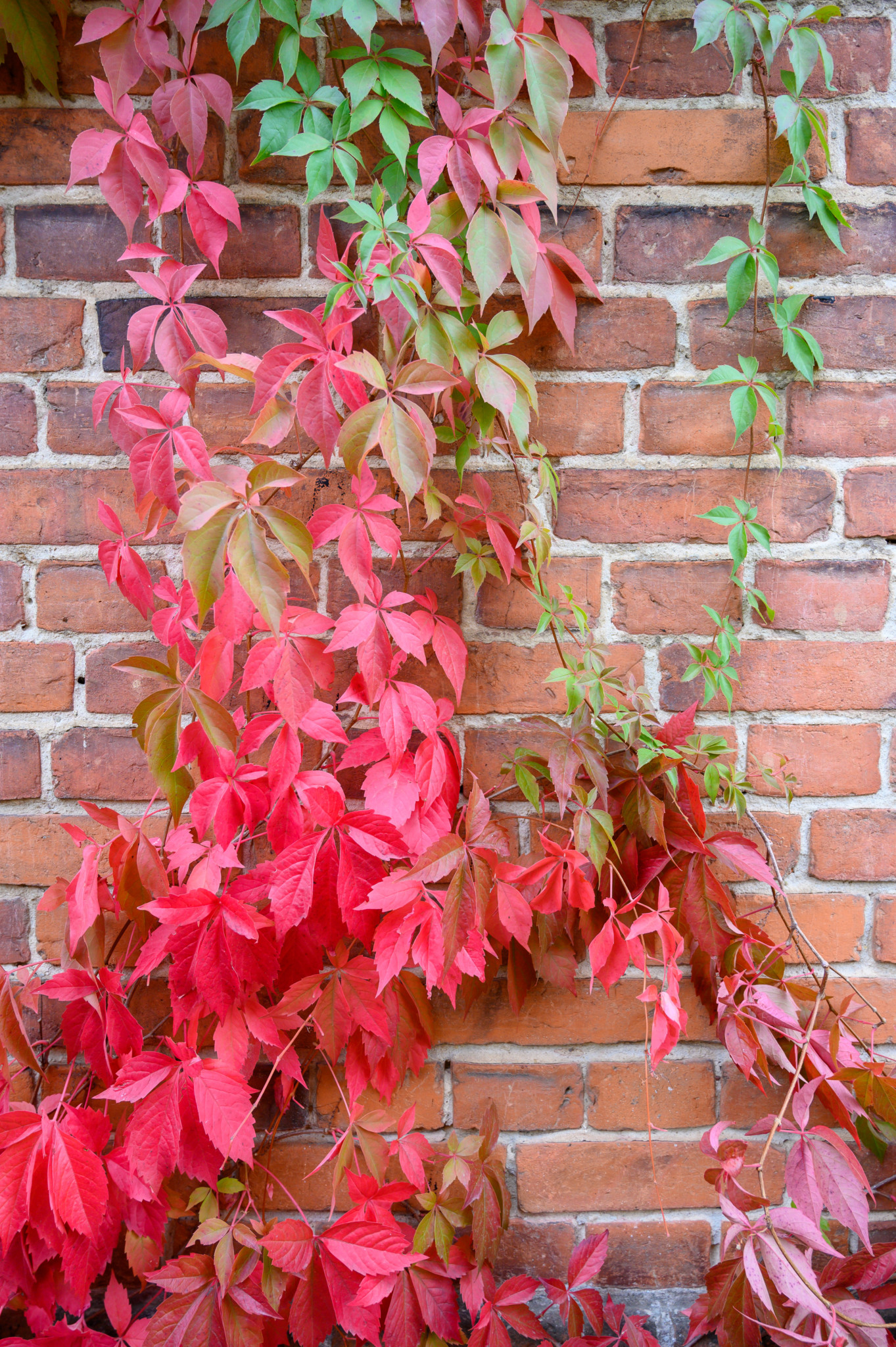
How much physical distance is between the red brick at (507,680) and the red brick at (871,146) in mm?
670

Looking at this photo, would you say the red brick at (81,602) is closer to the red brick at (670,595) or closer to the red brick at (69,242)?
the red brick at (69,242)

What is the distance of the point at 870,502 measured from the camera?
101 cm

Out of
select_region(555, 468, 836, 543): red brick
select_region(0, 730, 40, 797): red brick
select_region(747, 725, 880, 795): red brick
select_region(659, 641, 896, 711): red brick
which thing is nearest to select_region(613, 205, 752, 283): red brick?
select_region(555, 468, 836, 543): red brick

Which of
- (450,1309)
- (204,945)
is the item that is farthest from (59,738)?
(450,1309)

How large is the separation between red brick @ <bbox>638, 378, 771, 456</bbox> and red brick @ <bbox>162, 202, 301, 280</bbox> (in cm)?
47

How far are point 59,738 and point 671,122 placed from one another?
1.08 m

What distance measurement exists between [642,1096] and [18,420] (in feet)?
3.83

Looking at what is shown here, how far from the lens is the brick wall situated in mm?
969

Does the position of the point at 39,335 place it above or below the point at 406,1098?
above

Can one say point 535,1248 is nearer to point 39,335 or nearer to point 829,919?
point 829,919

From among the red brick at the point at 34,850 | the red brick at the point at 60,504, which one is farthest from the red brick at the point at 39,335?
the red brick at the point at 34,850

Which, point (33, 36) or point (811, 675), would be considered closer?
point (33, 36)

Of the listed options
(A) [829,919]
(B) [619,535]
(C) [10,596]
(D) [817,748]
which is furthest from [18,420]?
(A) [829,919]

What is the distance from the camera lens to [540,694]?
1011 millimetres
